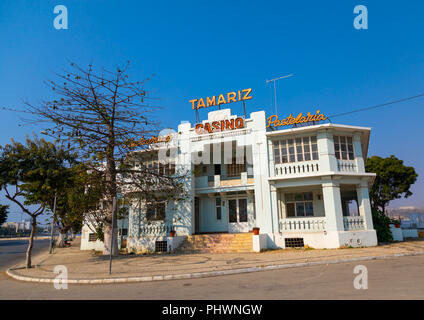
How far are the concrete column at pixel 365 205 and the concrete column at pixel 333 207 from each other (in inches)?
63.8

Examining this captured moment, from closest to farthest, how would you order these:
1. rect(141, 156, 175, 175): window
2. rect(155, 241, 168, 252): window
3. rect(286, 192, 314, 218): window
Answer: rect(155, 241, 168, 252): window < rect(286, 192, 314, 218): window < rect(141, 156, 175, 175): window

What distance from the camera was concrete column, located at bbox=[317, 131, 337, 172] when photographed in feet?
56.4

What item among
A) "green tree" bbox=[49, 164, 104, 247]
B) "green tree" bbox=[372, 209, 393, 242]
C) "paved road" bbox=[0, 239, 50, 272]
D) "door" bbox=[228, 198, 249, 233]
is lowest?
"paved road" bbox=[0, 239, 50, 272]

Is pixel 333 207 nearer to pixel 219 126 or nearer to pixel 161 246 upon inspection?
pixel 219 126

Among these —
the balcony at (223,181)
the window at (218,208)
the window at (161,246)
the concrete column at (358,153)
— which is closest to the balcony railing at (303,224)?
the balcony at (223,181)

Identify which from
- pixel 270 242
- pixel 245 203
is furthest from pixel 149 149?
pixel 270 242

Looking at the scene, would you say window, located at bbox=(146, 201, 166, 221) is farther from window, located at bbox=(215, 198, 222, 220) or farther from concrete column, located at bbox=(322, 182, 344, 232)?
concrete column, located at bbox=(322, 182, 344, 232)

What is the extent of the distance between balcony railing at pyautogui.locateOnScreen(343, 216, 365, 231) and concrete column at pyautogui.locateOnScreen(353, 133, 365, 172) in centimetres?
310

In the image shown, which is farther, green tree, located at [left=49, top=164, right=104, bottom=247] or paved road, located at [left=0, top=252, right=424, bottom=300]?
green tree, located at [left=49, top=164, right=104, bottom=247]

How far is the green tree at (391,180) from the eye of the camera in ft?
105

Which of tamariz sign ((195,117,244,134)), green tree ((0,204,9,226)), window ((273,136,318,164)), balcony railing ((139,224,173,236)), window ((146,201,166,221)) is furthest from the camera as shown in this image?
green tree ((0,204,9,226))

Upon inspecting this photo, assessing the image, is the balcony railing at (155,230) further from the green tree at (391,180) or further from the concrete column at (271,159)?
the green tree at (391,180)

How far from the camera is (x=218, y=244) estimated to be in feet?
58.4

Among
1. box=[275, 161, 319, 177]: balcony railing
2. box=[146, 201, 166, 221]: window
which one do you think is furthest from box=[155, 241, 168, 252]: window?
box=[275, 161, 319, 177]: balcony railing
